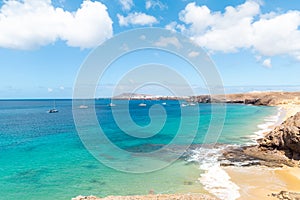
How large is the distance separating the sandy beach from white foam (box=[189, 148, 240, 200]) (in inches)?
22.3

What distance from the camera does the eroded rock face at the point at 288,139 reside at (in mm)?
25386

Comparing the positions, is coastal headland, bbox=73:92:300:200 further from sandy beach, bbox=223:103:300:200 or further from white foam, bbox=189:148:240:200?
white foam, bbox=189:148:240:200

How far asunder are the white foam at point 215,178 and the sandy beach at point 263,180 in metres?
0.57

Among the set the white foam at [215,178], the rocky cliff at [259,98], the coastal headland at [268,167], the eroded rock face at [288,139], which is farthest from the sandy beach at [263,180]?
the rocky cliff at [259,98]

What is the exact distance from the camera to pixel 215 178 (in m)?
21.9

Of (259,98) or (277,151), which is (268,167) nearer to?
(277,151)

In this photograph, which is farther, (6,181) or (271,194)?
(6,181)

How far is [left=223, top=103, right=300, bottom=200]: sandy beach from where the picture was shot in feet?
60.7

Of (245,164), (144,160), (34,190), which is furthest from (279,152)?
(34,190)

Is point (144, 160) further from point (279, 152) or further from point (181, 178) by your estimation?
point (279, 152)

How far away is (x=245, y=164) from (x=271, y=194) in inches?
300

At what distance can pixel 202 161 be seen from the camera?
2741 centimetres

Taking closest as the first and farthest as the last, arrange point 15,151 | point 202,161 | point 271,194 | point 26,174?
point 271,194 → point 26,174 → point 202,161 → point 15,151

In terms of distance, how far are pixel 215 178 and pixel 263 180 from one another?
160 inches
